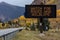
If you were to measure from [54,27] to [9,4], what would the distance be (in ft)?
11.0

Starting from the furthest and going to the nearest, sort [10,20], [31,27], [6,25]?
[10,20], [6,25], [31,27]

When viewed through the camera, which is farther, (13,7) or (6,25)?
(13,7)

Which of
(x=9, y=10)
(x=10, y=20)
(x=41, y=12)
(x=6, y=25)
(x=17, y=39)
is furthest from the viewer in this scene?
(x=9, y=10)

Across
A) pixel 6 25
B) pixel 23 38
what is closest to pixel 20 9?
pixel 6 25

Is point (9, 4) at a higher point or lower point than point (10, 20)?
higher

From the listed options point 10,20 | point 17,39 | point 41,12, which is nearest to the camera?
point 17,39

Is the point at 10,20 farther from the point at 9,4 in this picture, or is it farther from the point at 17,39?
the point at 17,39

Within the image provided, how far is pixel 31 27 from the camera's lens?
1088 cm

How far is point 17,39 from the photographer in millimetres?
7633

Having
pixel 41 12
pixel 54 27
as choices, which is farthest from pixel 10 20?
pixel 41 12

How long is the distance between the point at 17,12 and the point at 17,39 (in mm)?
5646

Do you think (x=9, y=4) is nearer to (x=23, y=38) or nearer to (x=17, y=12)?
(x=17, y=12)

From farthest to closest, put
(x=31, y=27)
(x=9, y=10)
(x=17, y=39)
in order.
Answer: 1. (x=9, y=10)
2. (x=31, y=27)
3. (x=17, y=39)

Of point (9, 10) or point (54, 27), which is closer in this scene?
point (54, 27)
